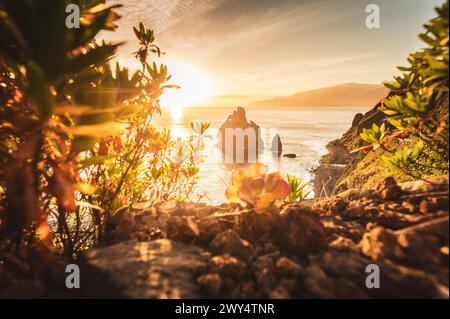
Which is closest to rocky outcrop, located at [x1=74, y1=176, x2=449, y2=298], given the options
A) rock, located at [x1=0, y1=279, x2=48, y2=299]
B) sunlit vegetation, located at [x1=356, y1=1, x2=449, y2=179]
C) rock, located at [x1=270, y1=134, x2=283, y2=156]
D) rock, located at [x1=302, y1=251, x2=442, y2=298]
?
rock, located at [x1=302, y1=251, x2=442, y2=298]

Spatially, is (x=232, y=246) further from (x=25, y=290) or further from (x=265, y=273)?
(x=25, y=290)

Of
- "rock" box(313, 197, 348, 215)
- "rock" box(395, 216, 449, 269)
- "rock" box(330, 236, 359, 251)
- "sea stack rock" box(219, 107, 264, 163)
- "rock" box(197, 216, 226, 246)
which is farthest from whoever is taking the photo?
"sea stack rock" box(219, 107, 264, 163)

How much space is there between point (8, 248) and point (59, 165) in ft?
2.52

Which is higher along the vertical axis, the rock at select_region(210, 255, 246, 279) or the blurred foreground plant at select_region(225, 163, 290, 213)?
the blurred foreground plant at select_region(225, 163, 290, 213)

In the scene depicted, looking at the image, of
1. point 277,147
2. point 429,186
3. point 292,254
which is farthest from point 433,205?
point 277,147

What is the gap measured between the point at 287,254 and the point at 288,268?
0.69 feet

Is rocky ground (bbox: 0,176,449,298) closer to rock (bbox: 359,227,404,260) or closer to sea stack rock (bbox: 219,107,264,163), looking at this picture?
rock (bbox: 359,227,404,260)

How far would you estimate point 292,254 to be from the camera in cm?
155

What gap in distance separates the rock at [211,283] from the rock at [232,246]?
0.24 metres

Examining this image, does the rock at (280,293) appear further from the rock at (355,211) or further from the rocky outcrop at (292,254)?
the rock at (355,211)

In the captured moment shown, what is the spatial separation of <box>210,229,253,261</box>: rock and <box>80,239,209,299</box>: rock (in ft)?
0.33

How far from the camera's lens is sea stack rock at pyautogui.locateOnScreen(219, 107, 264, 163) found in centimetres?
6222
